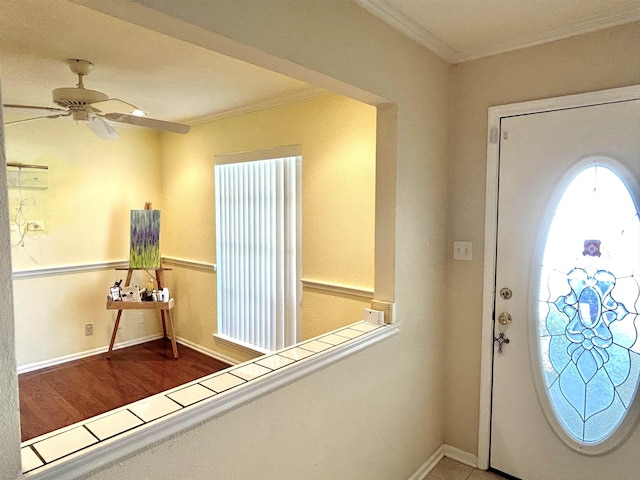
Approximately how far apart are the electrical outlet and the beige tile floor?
3.96 meters

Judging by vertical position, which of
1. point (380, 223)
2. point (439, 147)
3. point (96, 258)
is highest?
point (439, 147)

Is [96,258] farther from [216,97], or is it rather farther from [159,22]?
[159,22]

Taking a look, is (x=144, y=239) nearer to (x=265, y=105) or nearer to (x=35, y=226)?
(x=35, y=226)

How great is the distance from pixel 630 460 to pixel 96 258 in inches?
183

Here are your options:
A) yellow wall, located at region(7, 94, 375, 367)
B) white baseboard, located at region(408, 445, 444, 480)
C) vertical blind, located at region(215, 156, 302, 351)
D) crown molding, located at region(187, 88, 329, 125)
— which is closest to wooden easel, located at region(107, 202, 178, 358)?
yellow wall, located at region(7, 94, 375, 367)

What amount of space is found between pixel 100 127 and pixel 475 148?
2510mm

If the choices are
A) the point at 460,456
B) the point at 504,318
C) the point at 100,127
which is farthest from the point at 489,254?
the point at 100,127

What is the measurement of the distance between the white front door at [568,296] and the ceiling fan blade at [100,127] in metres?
2.57

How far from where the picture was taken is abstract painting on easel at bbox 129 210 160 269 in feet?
13.7

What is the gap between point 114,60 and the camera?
2.40 metres

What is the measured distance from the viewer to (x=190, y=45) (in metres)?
2.17

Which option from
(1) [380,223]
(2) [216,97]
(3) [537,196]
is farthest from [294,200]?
(3) [537,196]

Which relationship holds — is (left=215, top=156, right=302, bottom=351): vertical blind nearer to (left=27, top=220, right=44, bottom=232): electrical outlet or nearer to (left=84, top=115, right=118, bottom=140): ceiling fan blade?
(left=84, top=115, right=118, bottom=140): ceiling fan blade

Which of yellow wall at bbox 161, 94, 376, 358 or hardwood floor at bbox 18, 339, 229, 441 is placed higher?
yellow wall at bbox 161, 94, 376, 358
